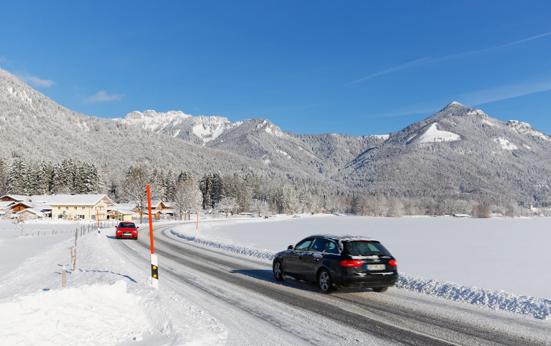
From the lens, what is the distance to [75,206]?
92.9m

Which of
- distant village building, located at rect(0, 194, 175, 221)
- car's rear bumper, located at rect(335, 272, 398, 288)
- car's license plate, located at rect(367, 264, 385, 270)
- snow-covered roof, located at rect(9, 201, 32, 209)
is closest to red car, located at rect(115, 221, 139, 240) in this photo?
car's rear bumper, located at rect(335, 272, 398, 288)

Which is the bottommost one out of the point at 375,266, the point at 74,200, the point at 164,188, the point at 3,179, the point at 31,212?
the point at 375,266

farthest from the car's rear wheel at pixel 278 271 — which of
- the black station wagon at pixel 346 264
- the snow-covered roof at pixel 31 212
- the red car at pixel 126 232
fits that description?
the snow-covered roof at pixel 31 212

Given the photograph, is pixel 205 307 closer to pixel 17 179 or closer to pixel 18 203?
pixel 18 203

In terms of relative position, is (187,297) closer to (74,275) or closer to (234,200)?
(74,275)

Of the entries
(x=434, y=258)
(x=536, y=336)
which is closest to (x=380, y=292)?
(x=536, y=336)

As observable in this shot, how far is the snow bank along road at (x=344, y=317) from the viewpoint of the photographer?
821 cm

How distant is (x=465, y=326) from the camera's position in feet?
30.0

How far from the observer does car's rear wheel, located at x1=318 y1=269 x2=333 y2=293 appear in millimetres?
12992

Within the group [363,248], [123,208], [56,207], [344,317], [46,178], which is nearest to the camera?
[344,317]

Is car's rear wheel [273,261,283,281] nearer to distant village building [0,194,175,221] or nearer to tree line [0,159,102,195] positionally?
distant village building [0,194,175,221]

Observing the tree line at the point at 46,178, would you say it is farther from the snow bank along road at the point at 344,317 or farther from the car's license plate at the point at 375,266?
the car's license plate at the point at 375,266

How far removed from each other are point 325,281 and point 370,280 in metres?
1.43

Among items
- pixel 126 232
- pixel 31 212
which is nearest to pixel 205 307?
pixel 126 232
